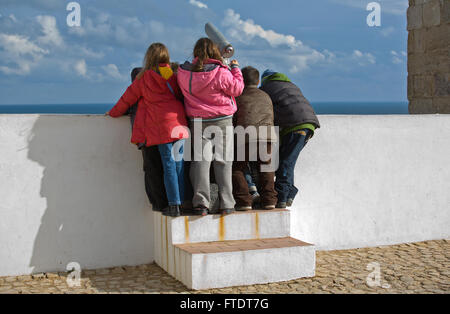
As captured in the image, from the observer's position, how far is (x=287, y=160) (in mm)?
5434

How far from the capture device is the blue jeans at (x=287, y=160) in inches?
213

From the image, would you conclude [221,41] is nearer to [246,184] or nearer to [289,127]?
[289,127]

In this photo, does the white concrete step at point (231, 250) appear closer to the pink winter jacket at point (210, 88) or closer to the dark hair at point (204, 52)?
the pink winter jacket at point (210, 88)

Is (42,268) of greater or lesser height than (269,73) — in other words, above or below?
below

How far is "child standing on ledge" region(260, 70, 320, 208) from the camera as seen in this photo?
538 centimetres

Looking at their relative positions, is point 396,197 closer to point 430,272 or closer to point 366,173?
point 366,173

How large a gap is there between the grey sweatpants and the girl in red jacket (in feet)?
0.37

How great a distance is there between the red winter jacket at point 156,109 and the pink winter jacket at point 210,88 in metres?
0.10

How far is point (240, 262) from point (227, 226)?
448mm

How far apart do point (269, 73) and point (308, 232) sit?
161 centimetres

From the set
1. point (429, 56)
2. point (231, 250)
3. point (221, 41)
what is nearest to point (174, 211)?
point (231, 250)

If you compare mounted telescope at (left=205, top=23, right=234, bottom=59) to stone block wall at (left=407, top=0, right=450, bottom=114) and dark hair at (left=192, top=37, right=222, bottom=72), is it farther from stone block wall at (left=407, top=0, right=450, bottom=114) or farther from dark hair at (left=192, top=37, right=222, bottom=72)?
stone block wall at (left=407, top=0, right=450, bottom=114)

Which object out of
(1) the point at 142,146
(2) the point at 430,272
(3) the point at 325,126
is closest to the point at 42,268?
(1) the point at 142,146

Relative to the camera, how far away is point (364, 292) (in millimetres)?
4582
